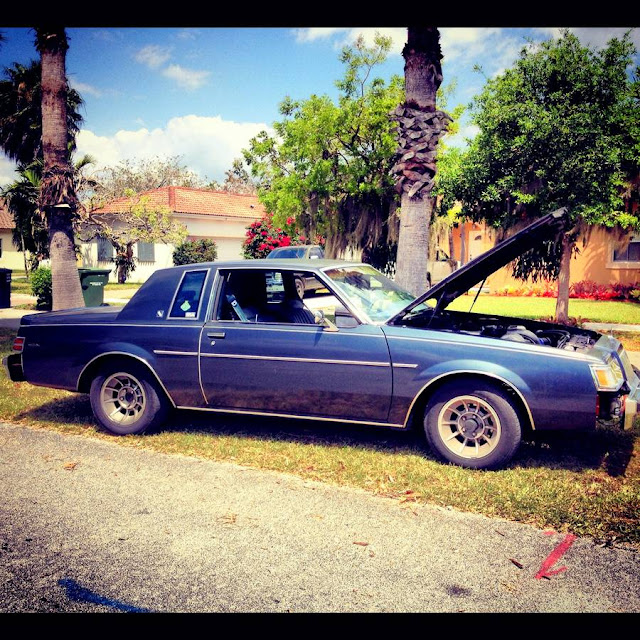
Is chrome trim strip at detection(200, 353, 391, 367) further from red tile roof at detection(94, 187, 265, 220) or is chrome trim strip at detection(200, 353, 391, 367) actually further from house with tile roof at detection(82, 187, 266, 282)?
red tile roof at detection(94, 187, 265, 220)

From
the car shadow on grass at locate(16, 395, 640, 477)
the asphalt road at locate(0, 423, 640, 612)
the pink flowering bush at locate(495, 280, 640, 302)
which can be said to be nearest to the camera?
the asphalt road at locate(0, 423, 640, 612)

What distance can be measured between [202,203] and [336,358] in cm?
3254

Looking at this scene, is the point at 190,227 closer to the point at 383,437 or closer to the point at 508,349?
the point at 383,437

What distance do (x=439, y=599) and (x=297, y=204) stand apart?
15.8m

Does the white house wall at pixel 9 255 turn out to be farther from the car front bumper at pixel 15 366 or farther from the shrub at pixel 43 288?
the car front bumper at pixel 15 366

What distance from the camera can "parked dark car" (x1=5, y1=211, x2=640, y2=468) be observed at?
420 cm

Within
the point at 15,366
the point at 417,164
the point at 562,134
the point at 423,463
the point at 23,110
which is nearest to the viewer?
the point at 423,463

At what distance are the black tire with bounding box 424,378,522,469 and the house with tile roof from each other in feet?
93.3

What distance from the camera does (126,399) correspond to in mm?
5387

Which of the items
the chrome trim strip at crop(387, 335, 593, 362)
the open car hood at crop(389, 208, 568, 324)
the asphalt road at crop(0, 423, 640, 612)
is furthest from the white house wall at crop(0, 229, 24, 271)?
the chrome trim strip at crop(387, 335, 593, 362)

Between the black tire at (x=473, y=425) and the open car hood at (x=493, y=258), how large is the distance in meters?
0.82

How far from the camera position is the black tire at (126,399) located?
5.24 m

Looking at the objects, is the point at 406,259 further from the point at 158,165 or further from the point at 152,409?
the point at 158,165

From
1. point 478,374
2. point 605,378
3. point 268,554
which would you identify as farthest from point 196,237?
point 268,554
